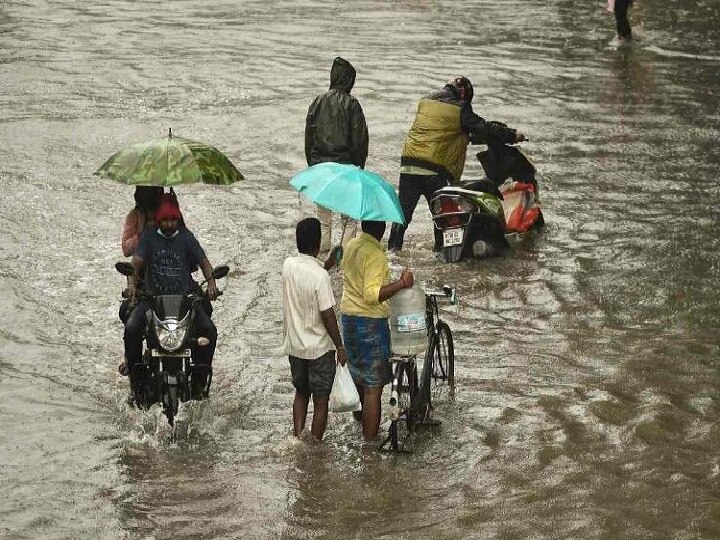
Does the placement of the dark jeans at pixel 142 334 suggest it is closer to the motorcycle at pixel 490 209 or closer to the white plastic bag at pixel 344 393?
the white plastic bag at pixel 344 393

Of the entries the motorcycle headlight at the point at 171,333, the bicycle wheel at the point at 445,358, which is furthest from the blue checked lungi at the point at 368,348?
the motorcycle headlight at the point at 171,333

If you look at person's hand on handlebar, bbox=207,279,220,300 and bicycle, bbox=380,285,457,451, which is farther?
person's hand on handlebar, bbox=207,279,220,300

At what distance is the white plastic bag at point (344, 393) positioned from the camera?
8.99 meters

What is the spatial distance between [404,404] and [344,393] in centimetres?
49

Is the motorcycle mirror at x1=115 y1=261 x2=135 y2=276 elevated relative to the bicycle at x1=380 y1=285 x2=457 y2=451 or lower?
elevated

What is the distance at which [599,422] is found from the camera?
31.9 feet

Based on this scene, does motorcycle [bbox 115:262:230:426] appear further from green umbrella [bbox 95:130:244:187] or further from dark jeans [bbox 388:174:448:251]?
dark jeans [bbox 388:174:448:251]

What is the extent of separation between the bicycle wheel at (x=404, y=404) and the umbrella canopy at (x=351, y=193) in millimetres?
954

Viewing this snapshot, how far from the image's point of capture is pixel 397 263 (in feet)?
44.6

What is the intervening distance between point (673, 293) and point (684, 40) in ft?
45.3

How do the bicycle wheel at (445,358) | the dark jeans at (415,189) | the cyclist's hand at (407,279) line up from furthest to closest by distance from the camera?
the dark jeans at (415,189)
the bicycle wheel at (445,358)
the cyclist's hand at (407,279)

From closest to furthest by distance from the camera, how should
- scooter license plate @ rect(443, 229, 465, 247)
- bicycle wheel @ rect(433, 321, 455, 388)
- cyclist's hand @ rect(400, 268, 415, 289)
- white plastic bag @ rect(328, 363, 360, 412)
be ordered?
→ 1. cyclist's hand @ rect(400, 268, 415, 289)
2. white plastic bag @ rect(328, 363, 360, 412)
3. bicycle wheel @ rect(433, 321, 455, 388)
4. scooter license plate @ rect(443, 229, 465, 247)

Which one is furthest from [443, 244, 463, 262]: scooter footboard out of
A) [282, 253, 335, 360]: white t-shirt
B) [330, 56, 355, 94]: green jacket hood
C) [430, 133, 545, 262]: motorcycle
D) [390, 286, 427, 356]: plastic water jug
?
[282, 253, 335, 360]: white t-shirt

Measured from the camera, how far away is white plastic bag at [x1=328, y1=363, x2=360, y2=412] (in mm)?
8992
